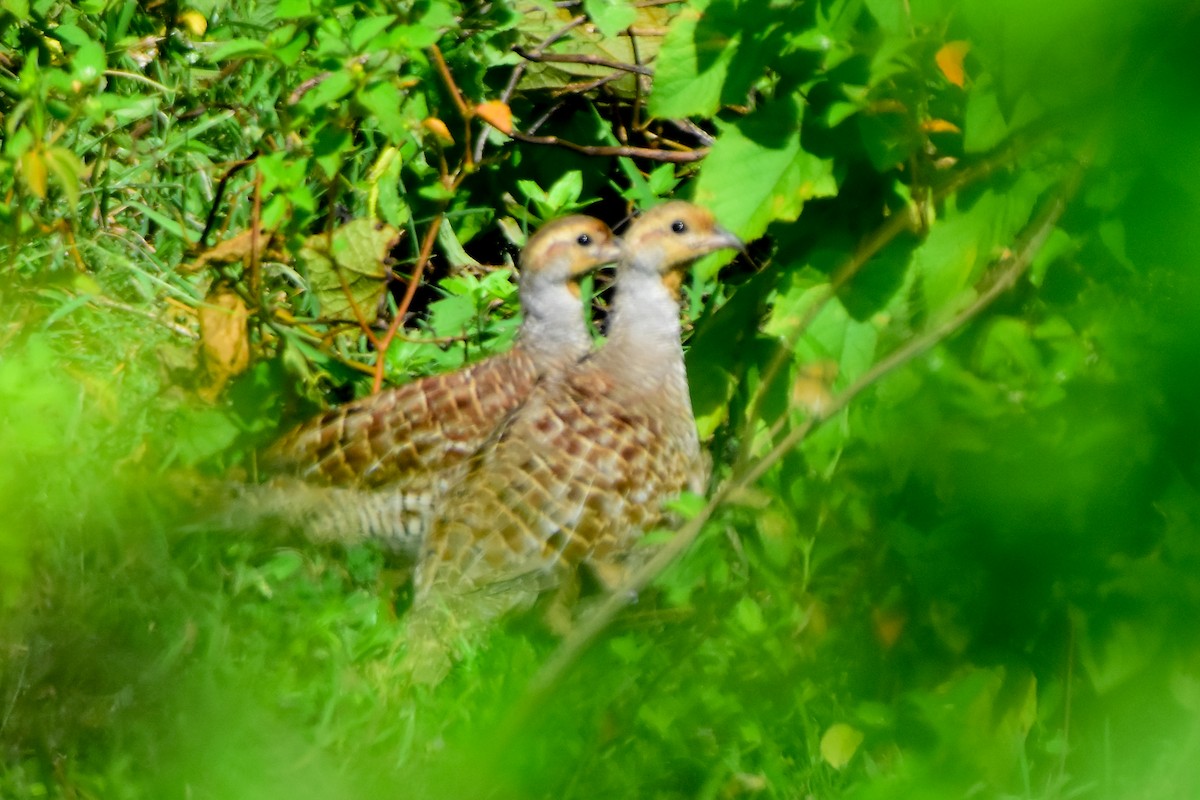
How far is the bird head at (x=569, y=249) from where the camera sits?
5.61 m

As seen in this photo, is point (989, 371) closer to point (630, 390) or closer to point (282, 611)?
point (282, 611)

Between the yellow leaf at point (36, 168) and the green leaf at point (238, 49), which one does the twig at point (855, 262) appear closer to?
the green leaf at point (238, 49)

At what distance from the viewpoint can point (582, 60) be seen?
609 centimetres

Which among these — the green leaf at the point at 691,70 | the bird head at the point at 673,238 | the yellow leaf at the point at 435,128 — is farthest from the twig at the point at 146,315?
the green leaf at the point at 691,70

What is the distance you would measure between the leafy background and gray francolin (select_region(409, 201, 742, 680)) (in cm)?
21

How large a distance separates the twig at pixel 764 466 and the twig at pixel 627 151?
3923mm

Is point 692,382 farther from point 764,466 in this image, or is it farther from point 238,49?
point 764,466

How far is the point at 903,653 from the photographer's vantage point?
1.78m

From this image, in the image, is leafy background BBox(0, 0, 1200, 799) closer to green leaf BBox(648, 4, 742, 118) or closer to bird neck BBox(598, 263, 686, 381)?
green leaf BBox(648, 4, 742, 118)

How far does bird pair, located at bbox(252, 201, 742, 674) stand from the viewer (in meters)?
4.43

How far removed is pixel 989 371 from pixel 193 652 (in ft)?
7.46

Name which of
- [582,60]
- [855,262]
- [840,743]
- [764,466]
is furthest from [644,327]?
[764,466]

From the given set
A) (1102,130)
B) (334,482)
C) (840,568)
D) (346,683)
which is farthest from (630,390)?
(1102,130)

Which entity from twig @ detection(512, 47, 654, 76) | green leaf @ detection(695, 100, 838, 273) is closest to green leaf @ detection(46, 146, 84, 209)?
green leaf @ detection(695, 100, 838, 273)
